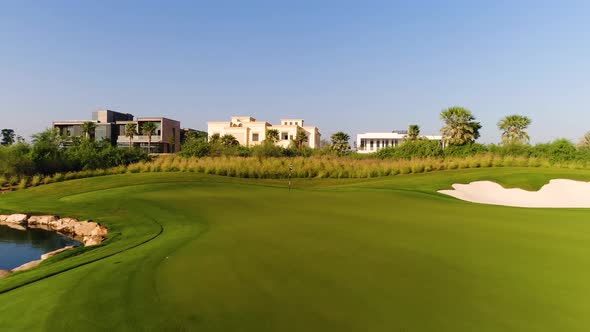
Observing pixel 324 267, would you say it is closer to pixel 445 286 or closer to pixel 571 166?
pixel 445 286

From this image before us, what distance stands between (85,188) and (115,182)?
186 centimetres

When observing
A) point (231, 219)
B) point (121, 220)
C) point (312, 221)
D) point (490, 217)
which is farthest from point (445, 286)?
point (121, 220)

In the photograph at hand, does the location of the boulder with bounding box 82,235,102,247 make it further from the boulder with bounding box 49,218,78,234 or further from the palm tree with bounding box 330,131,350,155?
the palm tree with bounding box 330,131,350,155

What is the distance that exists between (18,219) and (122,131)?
79.5 metres

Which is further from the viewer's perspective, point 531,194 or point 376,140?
point 376,140

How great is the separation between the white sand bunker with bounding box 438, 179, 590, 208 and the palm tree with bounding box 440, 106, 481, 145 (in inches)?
1218

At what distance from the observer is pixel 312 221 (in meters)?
9.27

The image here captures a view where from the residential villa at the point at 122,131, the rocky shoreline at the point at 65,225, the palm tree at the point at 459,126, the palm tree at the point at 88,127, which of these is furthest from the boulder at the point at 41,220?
the palm tree at the point at 88,127

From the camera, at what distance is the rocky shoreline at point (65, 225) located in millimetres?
11008

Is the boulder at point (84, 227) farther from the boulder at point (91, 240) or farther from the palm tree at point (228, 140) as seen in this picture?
the palm tree at point (228, 140)

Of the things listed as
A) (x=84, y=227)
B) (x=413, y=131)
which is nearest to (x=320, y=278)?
(x=84, y=227)

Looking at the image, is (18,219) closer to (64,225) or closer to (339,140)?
(64,225)

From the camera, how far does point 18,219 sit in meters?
14.5

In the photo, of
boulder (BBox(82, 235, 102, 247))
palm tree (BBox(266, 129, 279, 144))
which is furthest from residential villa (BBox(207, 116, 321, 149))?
boulder (BBox(82, 235, 102, 247))
